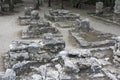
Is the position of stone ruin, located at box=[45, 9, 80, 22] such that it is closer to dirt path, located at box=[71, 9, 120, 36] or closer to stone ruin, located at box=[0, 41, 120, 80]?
dirt path, located at box=[71, 9, 120, 36]

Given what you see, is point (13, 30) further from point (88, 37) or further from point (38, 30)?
point (88, 37)

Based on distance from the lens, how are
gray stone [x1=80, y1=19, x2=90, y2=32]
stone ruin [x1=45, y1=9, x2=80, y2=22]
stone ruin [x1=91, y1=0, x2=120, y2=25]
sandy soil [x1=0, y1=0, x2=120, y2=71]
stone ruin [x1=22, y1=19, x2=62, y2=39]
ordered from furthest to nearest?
stone ruin [x1=45, y1=9, x2=80, y2=22] → stone ruin [x1=91, y1=0, x2=120, y2=25] → gray stone [x1=80, y1=19, x2=90, y2=32] → stone ruin [x1=22, y1=19, x2=62, y2=39] → sandy soil [x1=0, y1=0, x2=120, y2=71]

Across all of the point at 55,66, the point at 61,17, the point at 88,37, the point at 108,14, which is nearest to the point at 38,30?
the point at 88,37

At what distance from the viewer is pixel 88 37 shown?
15094 mm

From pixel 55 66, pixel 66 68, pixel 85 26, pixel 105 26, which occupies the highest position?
pixel 85 26

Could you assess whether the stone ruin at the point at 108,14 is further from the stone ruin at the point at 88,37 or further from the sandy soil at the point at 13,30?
the stone ruin at the point at 88,37

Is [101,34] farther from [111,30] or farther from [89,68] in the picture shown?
[89,68]

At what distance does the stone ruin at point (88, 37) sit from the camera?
13403 millimetres

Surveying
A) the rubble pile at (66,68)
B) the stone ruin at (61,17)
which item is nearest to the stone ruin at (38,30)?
the stone ruin at (61,17)

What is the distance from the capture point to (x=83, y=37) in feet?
49.2

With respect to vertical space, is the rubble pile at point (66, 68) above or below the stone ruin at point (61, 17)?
below

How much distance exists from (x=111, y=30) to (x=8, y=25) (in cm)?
825

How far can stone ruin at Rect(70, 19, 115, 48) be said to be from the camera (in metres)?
13.4

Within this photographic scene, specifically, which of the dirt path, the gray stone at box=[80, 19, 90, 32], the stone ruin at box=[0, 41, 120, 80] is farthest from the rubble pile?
the dirt path
